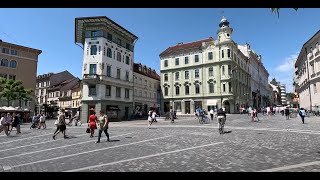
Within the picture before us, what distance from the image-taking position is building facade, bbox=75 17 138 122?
4091 cm

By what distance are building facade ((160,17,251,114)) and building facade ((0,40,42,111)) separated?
97.0ft

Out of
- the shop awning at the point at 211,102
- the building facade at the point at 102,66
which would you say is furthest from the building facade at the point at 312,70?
the building facade at the point at 102,66

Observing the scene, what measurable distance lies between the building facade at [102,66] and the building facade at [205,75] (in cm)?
1795

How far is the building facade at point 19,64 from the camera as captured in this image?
173 feet

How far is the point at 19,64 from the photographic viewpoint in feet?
182

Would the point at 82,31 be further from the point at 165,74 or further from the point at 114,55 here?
the point at 165,74

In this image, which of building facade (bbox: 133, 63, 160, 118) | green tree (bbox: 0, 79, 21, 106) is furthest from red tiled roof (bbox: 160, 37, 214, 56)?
green tree (bbox: 0, 79, 21, 106)

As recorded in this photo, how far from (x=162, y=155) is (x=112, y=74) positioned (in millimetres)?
35206

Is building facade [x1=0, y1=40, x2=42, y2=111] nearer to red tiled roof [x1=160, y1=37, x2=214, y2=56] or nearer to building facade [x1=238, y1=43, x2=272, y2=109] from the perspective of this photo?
red tiled roof [x1=160, y1=37, x2=214, y2=56]

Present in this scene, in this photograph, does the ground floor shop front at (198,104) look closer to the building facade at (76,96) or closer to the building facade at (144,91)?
the building facade at (144,91)

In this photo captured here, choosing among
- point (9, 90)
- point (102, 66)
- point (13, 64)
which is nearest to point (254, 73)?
point (102, 66)

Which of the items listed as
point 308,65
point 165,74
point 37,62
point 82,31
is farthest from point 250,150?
point 37,62

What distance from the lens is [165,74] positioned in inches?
2517

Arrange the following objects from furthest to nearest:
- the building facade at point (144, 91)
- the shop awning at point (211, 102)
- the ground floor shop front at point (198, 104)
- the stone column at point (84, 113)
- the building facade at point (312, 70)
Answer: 1. the shop awning at point (211, 102)
2. the ground floor shop front at point (198, 104)
3. the building facade at point (144, 91)
4. the building facade at point (312, 70)
5. the stone column at point (84, 113)
